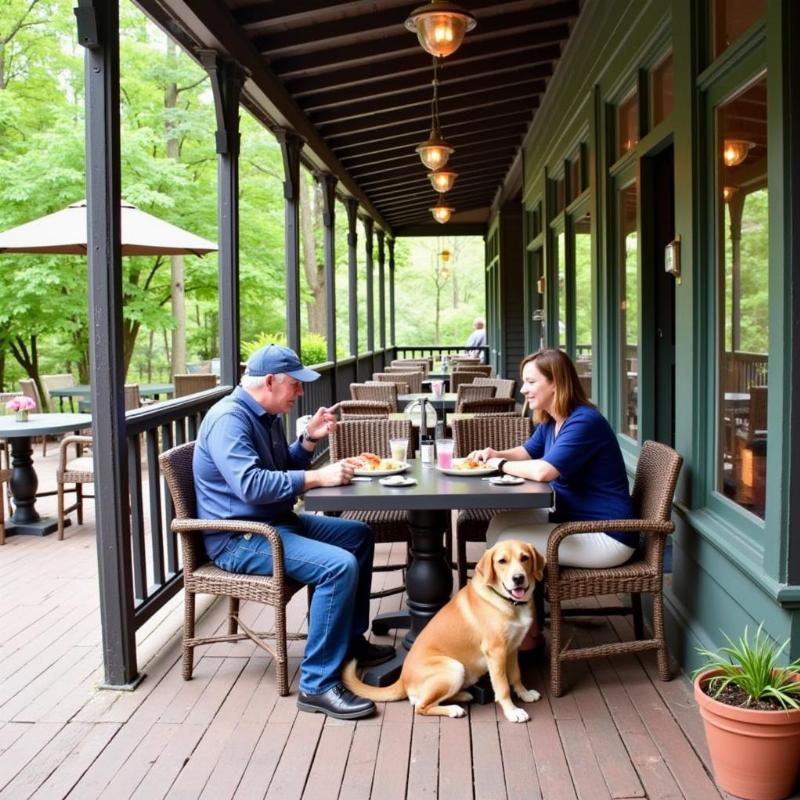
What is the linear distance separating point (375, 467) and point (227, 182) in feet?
8.04

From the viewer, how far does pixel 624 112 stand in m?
5.36

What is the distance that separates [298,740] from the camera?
9.91 ft

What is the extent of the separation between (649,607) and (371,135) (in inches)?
261

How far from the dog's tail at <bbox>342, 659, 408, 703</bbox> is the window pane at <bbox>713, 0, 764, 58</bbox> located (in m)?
2.59

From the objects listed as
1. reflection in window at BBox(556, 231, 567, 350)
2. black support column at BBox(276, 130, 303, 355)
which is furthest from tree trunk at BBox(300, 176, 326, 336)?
black support column at BBox(276, 130, 303, 355)

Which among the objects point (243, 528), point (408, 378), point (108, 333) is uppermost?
point (108, 333)

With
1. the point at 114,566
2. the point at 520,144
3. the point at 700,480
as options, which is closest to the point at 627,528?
the point at 700,480

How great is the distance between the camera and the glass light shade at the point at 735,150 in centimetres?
318

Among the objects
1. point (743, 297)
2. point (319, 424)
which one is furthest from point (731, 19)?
point (319, 424)

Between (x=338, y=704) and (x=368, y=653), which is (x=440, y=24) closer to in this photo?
(x=368, y=653)

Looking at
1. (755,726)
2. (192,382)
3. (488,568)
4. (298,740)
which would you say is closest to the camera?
(755,726)

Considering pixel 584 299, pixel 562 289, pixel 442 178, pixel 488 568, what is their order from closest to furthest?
pixel 488 568
pixel 584 299
pixel 562 289
pixel 442 178

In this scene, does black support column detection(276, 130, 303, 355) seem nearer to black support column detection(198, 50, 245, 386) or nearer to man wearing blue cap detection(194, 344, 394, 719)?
black support column detection(198, 50, 245, 386)

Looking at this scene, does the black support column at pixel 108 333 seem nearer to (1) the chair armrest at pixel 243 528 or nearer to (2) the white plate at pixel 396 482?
(1) the chair armrest at pixel 243 528
